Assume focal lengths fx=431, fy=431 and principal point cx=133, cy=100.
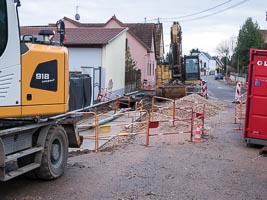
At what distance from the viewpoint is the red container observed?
12.4 meters

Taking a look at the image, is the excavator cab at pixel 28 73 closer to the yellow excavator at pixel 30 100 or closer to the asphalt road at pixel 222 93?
the yellow excavator at pixel 30 100

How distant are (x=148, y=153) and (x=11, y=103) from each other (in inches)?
206

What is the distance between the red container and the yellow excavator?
19.9ft

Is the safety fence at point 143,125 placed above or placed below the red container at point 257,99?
below

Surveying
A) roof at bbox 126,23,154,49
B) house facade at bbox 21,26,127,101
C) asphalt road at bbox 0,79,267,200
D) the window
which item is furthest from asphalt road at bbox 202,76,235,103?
the window

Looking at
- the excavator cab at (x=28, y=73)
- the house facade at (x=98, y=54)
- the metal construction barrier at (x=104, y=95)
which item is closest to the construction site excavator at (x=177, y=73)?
the house facade at (x=98, y=54)

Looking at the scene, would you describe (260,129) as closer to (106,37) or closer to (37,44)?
(37,44)

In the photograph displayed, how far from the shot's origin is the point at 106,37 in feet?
94.6

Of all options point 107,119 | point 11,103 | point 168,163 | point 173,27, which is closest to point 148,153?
point 168,163

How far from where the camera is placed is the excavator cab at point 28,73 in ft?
22.2

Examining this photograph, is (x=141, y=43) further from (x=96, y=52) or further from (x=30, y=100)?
(x=30, y=100)

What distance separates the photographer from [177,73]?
36406 mm

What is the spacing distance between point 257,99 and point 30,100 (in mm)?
7526

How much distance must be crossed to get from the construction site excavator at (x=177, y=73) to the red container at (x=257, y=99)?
57.1 ft
